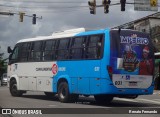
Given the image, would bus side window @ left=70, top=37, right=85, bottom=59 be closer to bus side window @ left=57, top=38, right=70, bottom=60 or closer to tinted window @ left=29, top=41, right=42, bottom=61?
bus side window @ left=57, top=38, right=70, bottom=60

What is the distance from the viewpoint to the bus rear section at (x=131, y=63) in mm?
17531

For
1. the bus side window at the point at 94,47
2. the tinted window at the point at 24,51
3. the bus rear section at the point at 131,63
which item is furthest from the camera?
the tinted window at the point at 24,51

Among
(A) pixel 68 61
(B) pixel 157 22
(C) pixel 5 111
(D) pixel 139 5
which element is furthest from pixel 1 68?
(C) pixel 5 111

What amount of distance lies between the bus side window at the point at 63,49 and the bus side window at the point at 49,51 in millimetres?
414

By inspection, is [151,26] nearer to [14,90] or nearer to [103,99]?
[14,90]

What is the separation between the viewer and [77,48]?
19234 millimetres

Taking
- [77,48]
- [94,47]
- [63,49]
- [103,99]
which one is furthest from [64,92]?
[94,47]

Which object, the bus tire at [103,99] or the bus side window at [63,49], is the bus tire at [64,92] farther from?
the bus tire at [103,99]

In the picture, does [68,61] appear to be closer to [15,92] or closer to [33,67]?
[33,67]

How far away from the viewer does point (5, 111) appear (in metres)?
13.1

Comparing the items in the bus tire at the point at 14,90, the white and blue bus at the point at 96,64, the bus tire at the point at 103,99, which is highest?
the white and blue bus at the point at 96,64

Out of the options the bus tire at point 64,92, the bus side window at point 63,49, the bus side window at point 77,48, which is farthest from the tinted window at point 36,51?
the bus side window at point 77,48

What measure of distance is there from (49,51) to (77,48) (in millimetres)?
2242

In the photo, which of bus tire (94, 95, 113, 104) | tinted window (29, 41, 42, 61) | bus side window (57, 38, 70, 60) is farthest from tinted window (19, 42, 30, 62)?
bus tire (94, 95, 113, 104)
